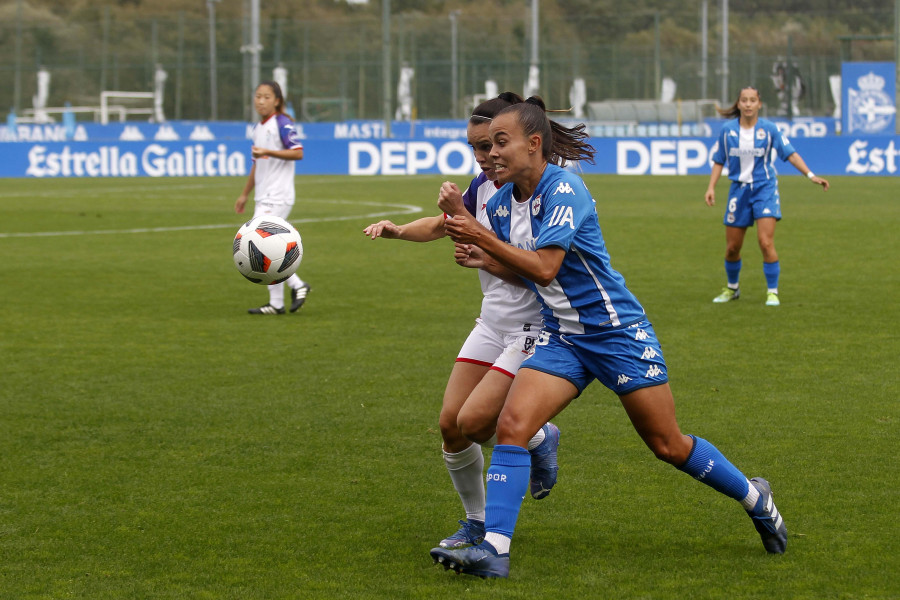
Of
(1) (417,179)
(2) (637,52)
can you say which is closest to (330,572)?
(1) (417,179)

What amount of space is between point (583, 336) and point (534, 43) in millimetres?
46895

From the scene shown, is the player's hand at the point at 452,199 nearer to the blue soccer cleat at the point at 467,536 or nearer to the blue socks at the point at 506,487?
the blue socks at the point at 506,487

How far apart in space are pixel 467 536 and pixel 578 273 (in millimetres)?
1185

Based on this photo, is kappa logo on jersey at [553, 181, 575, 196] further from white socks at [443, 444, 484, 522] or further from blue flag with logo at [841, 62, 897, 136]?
blue flag with logo at [841, 62, 897, 136]

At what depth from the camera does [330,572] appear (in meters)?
4.69

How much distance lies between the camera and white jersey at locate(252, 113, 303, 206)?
37.8ft

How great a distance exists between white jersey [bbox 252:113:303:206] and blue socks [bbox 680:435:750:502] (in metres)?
7.41

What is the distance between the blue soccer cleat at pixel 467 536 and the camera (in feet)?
16.1

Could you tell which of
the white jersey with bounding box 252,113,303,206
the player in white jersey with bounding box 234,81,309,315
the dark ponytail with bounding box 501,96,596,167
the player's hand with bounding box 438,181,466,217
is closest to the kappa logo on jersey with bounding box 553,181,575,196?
the dark ponytail with bounding box 501,96,596,167

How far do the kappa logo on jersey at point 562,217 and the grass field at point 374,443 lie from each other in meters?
1.32

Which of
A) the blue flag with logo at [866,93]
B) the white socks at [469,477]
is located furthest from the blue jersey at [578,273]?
the blue flag with logo at [866,93]

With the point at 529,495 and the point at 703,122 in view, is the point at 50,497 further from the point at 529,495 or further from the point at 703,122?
the point at 703,122

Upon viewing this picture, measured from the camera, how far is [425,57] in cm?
6100

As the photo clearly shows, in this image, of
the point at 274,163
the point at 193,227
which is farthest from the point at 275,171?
the point at 193,227
